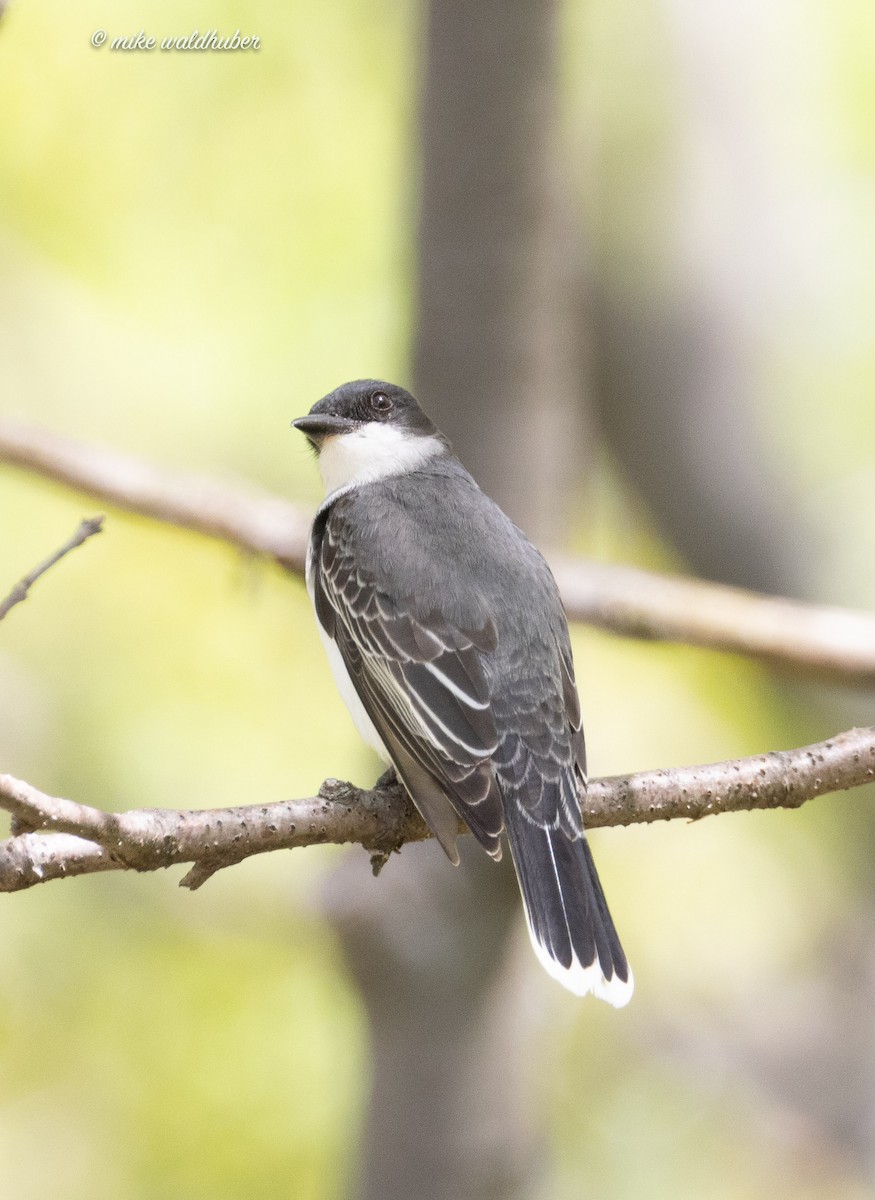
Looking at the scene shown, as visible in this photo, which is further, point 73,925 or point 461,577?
point 73,925

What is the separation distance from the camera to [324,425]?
4273 millimetres

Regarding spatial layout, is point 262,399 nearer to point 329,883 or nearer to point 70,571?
point 70,571

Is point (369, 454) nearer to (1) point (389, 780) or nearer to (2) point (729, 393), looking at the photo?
(1) point (389, 780)

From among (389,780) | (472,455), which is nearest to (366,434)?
(472,455)

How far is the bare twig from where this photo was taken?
219cm

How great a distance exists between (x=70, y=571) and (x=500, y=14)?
14.0 ft

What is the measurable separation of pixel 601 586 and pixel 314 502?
2.91 meters

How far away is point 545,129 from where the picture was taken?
436 cm

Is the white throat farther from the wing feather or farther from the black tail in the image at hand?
the black tail

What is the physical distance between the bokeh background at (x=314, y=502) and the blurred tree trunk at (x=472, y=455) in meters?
0.39

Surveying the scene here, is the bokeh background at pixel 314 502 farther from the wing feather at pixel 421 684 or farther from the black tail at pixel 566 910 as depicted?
the black tail at pixel 566 910

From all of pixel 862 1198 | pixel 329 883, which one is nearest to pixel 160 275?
pixel 329 883

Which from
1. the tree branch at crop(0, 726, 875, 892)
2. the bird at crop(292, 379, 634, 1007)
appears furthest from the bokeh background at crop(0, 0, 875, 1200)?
the tree branch at crop(0, 726, 875, 892)

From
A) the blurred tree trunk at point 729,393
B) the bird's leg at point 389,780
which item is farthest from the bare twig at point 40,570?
the blurred tree trunk at point 729,393
